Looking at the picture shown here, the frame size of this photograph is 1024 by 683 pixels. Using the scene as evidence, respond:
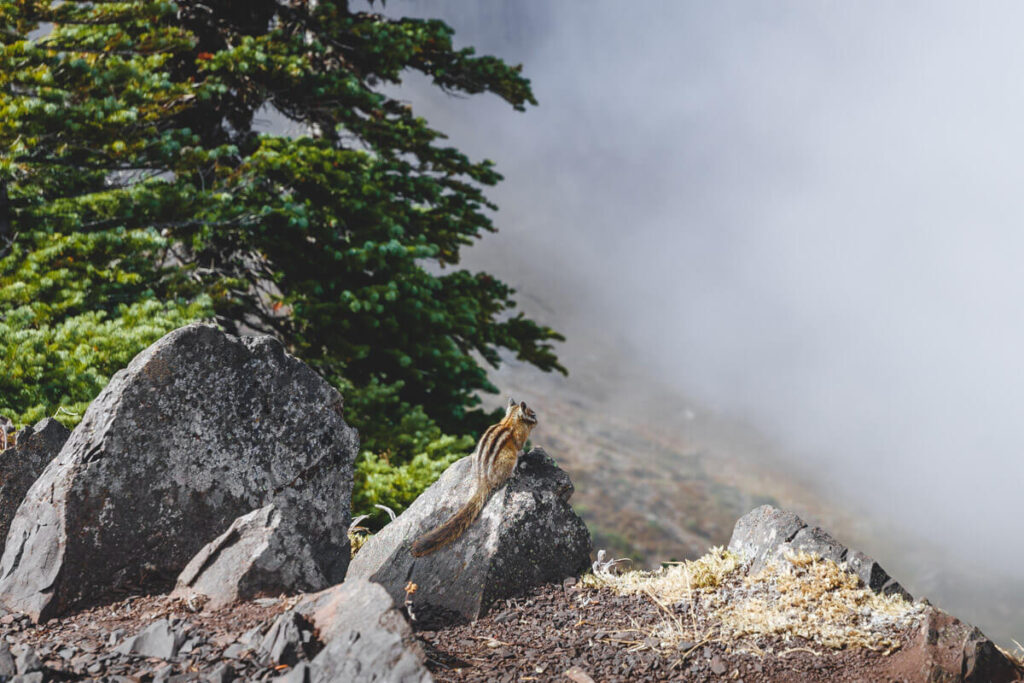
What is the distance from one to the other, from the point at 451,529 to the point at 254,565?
105cm

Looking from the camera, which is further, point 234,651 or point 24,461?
point 24,461

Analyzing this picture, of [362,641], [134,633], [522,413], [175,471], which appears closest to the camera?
[362,641]

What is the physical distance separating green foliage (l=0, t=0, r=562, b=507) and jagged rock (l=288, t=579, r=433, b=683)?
3874 millimetres

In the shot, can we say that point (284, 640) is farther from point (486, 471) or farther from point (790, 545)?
point (790, 545)

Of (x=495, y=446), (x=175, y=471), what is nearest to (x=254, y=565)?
(x=175, y=471)

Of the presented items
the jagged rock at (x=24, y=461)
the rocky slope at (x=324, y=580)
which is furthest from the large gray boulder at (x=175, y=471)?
the jagged rock at (x=24, y=461)

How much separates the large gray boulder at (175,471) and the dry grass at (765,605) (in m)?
1.73

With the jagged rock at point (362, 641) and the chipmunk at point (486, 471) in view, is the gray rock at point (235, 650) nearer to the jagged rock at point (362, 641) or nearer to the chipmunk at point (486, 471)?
the jagged rock at point (362, 641)

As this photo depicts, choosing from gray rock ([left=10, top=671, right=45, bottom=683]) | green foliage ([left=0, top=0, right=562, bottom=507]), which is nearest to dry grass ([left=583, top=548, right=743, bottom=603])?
gray rock ([left=10, top=671, right=45, bottom=683])

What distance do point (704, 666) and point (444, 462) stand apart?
4517 millimetres

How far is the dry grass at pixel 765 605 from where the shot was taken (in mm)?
3219

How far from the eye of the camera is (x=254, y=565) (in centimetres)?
321

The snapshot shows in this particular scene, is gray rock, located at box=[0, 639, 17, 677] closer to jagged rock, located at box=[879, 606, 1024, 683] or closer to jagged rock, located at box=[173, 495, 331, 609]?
jagged rock, located at box=[173, 495, 331, 609]

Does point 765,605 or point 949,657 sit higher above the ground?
point 949,657
